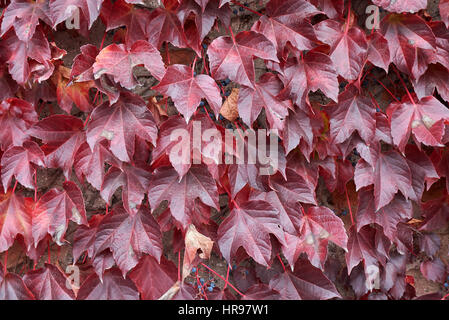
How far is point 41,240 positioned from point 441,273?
1.43m

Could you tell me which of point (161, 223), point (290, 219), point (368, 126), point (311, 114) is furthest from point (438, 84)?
point (161, 223)

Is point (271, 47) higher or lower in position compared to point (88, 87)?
higher

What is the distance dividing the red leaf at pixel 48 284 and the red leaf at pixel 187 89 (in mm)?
691

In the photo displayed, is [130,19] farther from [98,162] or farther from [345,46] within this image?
[345,46]

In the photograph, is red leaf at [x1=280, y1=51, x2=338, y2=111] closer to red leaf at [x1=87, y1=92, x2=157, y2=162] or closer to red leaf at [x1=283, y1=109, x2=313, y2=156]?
red leaf at [x1=283, y1=109, x2=313, y2=156]

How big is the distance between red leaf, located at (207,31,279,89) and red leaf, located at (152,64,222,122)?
0.15 feet

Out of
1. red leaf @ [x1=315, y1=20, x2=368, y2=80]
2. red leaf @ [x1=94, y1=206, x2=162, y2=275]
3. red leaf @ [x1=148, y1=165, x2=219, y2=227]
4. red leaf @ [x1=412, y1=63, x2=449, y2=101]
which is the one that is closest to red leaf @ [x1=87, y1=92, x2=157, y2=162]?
red leaf @ [x1=148, y1=165, x2=219, y2=227]

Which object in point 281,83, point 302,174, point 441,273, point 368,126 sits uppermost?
point 281,83

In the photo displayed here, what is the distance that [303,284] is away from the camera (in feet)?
4.51

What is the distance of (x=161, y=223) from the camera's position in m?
1.38

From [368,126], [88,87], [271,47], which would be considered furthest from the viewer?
[88,87]

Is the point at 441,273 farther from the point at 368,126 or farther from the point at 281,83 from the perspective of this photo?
the point at 281,83

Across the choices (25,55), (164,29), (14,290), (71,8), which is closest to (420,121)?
(164,29)

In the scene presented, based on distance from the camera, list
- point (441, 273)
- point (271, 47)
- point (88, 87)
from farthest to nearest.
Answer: point (441, 273)
point (88, 87)
point (271, 47)
